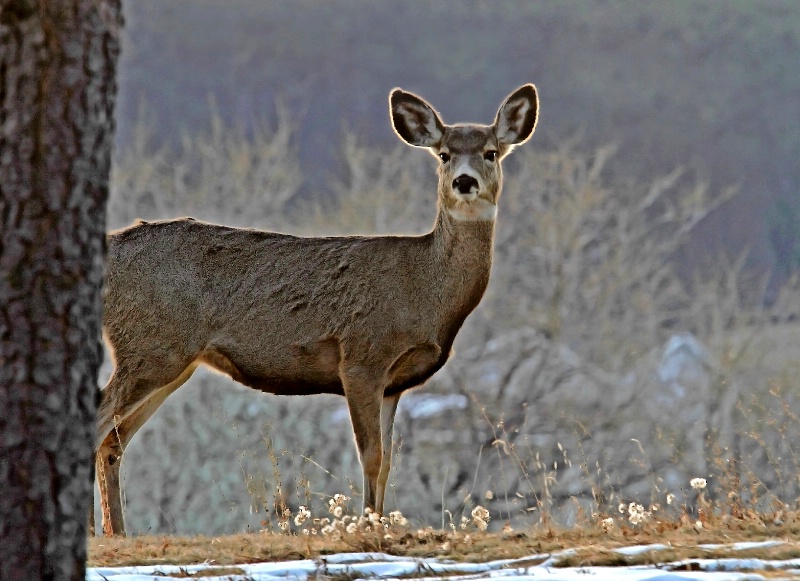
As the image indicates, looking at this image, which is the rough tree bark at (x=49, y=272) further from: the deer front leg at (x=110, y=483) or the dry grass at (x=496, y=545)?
the deer front leg at (x=110, y=483)

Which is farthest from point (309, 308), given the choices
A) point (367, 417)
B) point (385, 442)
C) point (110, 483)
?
point (110, 483)

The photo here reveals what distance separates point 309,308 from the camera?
31.3ft

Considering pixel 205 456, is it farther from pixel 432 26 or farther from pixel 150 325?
pixel 432 26

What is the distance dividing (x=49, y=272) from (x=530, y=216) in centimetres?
4459

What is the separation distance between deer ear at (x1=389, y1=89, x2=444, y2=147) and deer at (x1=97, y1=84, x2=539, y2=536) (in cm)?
22

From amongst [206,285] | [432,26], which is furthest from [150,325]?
[432,26]

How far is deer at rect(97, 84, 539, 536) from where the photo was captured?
928cm

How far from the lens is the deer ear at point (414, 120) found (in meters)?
10.1

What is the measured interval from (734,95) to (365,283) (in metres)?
66.4

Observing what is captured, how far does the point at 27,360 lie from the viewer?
16.7 feet

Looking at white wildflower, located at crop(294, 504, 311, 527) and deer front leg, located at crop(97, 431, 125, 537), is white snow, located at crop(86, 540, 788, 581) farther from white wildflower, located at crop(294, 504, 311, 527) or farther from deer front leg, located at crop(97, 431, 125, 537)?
deer front leg, located at crop(97, 431, 125, 537)

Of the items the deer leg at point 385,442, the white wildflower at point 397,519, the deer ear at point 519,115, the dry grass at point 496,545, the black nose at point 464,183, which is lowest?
the dry grass at point 496,545

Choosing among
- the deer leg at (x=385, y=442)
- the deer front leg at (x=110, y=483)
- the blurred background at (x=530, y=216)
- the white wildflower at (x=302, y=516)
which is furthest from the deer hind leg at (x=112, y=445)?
the white wildflower at (x=302, y=516)

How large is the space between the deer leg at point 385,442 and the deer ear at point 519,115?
201 centimetres
